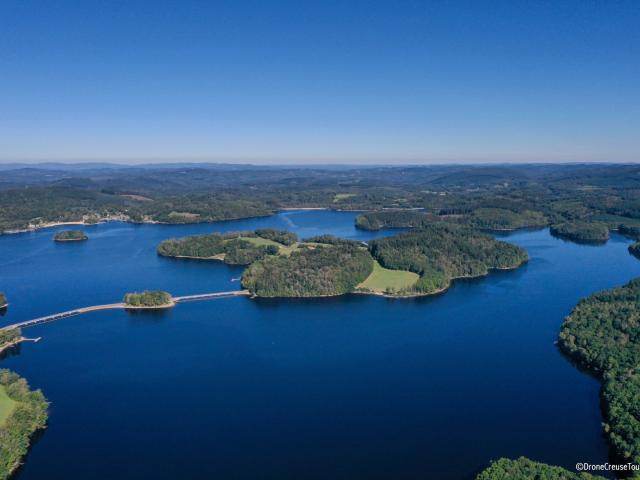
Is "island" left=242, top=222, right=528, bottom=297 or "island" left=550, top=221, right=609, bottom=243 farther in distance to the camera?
"island" left=550, top=221, right=609, bottom=243

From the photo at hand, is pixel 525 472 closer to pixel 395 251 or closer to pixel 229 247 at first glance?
pixel 395 251

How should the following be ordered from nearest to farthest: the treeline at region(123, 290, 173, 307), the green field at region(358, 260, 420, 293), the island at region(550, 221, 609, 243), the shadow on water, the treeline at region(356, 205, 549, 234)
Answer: the shadow on water, the treeline at region(123, 290, 173, 307), the green field at region(358, 260, 420, 293), the island at region(550, 221, 609, 243), the treeline at region(356, 205, 549, 234)

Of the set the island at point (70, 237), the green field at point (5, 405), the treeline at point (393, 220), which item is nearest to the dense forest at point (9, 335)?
the green field at point (5, 405)

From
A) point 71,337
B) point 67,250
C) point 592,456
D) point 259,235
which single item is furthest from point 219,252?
point 592,456

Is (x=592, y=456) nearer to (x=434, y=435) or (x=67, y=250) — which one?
(x=434, y=435)

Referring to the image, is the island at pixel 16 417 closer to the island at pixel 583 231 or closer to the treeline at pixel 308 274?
the treeline at pixel 308 274

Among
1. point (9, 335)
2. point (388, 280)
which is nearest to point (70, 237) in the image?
point (9, 335)

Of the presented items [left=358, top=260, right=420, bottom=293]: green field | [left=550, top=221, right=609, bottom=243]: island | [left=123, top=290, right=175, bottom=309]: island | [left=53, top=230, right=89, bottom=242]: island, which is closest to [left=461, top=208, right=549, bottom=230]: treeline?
[left=550, top=221, right=609, bottom=243]: island

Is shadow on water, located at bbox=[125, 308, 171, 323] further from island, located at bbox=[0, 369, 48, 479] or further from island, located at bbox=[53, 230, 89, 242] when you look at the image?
island, located at bbox=[53, 230, 89, 242]
